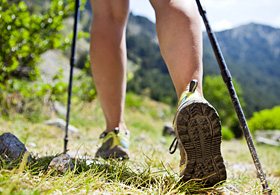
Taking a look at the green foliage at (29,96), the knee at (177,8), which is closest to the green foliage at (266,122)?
the green foliage at (29,96)

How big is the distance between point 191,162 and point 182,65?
0.30m

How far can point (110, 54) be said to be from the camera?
1.09 meters

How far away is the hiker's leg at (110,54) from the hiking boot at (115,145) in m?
0.05

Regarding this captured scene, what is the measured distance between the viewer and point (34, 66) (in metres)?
3.08

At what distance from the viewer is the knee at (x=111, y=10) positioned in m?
1.09

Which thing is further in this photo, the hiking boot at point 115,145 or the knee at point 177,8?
the hiking boot at point 115,145

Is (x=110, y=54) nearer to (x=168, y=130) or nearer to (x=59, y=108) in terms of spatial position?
(x=59, y=108)

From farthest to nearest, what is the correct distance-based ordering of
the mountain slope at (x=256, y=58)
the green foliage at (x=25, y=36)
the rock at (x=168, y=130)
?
→ the mountain slope at (x=256, y=58), the rock at (x=168, y=130), the green foliage at (x=25, y=36)

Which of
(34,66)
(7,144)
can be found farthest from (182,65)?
(34,66)

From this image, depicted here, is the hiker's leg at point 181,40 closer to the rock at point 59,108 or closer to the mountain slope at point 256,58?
the rock at point 59,108

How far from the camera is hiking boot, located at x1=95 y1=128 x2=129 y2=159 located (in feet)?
3.47

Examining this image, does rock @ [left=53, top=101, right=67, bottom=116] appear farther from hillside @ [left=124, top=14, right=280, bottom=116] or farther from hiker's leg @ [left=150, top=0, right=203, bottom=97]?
hillside @ [left=124, top=14, right=280, bottom=116]

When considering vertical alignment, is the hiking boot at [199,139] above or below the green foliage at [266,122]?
above

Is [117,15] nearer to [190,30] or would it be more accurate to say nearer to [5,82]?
[190,30]
